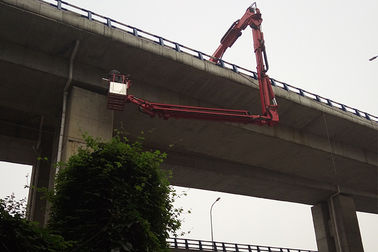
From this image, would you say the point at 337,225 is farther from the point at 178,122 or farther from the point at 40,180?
the point at 40,180

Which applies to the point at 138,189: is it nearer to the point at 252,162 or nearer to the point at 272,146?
the point at 272,146

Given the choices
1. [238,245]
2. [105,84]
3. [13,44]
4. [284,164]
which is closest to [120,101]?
[105,84]

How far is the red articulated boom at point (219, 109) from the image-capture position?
2341 cm

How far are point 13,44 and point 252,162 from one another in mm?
19585

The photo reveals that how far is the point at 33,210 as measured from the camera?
2583 centimetres

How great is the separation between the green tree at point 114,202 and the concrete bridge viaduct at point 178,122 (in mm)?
9479

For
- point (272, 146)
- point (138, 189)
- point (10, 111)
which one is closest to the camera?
point (138, 189)

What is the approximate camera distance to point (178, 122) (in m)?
27.9

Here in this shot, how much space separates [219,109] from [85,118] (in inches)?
320

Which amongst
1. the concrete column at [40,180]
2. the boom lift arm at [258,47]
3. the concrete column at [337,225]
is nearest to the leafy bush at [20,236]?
the concrete column at [40,180]

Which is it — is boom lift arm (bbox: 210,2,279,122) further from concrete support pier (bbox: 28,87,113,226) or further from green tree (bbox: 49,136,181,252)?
green tree (bbox: 49,136,181,252)

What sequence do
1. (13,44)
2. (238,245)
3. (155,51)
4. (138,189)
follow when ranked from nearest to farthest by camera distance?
(138,189) < (13,44) < (155,51) < (238,245)

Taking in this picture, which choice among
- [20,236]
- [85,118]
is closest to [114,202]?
[20,236]

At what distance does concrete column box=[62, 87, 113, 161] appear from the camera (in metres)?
21.9
